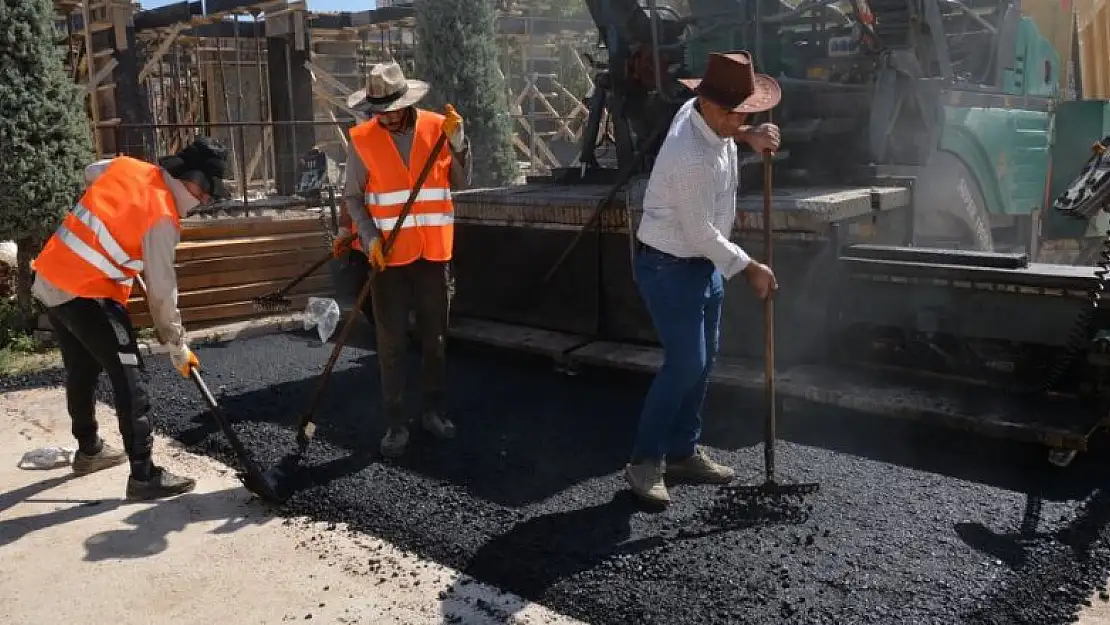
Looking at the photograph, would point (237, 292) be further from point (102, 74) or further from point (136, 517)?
point (102, 74)

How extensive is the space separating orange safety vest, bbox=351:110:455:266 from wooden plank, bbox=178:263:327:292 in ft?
12.5

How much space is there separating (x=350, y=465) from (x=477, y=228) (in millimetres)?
2261

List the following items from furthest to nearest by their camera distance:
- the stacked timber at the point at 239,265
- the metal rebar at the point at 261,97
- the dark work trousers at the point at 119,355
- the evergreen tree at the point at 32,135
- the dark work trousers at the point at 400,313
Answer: the metal rebar at the point at 261,97
the stacked timber at the point at 239,265
the evergreen tree at the point at 32,135
the dark work trousers at the point at 400,313
the dark work trousers at the point at 119,355

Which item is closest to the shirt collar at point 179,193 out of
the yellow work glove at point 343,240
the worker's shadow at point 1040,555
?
the yellow work glove at point 343,240

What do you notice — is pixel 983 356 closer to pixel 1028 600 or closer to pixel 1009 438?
pixel 1009 438

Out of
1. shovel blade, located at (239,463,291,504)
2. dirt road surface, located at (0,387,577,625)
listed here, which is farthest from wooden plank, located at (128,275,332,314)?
shovel blade, located at (239,463,291,504)

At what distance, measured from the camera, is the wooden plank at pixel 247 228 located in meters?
8.16

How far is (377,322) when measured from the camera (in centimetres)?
477

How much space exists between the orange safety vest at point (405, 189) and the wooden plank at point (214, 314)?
3.70 meters

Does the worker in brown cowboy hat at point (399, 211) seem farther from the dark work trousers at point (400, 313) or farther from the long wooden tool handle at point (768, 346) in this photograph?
the long wooden tool handle at point (768, 346)

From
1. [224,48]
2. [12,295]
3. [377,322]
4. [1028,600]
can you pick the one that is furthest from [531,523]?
[224,48]

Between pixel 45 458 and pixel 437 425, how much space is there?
6.39ft

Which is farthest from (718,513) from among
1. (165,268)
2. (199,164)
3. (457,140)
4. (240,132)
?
(240,132)

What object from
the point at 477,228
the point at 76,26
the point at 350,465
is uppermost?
the point at 76,26
